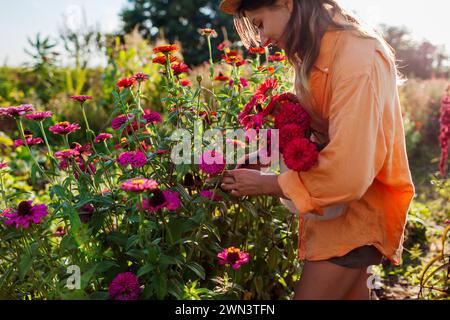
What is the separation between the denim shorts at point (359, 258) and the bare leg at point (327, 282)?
0.01 metres

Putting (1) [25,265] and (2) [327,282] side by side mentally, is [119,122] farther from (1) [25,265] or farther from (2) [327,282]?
(2) [327,282]

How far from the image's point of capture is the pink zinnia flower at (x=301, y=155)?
1.39 m

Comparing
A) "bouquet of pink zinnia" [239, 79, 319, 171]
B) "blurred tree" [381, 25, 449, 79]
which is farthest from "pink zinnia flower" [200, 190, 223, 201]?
"blurred tree" [381, 25, 449, 79]

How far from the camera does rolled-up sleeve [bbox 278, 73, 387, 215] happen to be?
1.35 metres

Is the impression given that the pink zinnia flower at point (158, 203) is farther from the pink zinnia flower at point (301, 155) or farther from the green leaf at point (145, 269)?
the pink zinnia flower at point (301, 155)

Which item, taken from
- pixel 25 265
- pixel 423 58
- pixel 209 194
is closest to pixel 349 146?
pixel 209 194

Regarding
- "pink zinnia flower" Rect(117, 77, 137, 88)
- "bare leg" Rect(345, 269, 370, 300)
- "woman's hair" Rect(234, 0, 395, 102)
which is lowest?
"bare leg" Rect(345, 269, 370, 300)

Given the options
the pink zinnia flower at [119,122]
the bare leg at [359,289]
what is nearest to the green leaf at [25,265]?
the pink zinnia flower at [119,122]

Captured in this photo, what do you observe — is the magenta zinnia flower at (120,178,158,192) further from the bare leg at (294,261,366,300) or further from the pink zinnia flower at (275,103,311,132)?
the bare leg at (294,261,366,300)

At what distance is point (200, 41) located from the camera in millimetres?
17094

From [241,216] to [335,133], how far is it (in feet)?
3.42

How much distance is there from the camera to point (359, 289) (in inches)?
66.2
